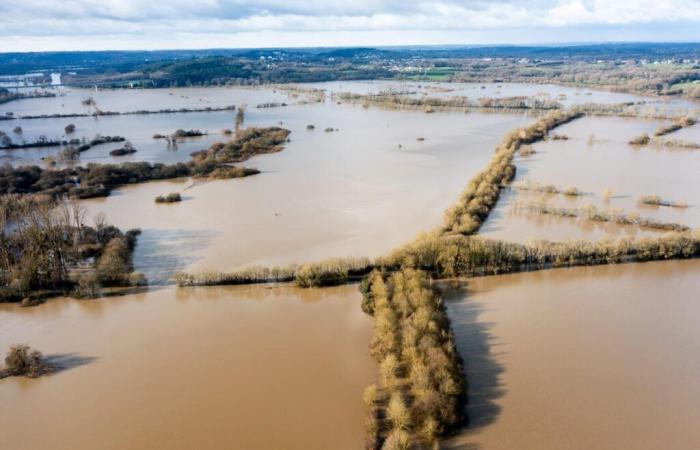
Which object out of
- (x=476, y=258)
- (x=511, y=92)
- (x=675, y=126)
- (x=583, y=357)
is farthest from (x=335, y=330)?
(x=511, y=92)

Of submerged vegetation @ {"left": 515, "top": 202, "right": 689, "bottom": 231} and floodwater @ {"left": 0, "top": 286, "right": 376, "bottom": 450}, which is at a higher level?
submerged vegetation @ {"left": 515, "top": 202, "right": 689, "bottom": 231}

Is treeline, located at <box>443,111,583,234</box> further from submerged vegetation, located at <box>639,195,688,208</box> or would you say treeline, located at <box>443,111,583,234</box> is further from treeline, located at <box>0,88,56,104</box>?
treeline, located at <box>0,88,56,104</box>

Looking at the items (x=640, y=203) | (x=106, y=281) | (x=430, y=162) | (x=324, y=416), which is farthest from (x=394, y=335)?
(x=430, y=162)

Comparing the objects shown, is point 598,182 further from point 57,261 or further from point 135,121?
point 135,121

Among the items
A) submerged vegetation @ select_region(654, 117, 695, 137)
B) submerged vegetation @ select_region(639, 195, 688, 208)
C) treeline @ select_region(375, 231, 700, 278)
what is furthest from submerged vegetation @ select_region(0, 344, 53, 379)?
submerged vegetation @ select_region(654, 117, 695, 137)

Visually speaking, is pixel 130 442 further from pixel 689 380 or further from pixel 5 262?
pixel 689 380

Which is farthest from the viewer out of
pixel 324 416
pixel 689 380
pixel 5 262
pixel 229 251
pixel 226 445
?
pixel 229 251

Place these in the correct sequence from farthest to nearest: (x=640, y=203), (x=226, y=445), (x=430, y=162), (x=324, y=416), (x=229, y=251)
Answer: (x=430, y=162)
(x=640, y=203)
(x=229, y=251)
(x=324, y=416)
(x=226, y=445)
